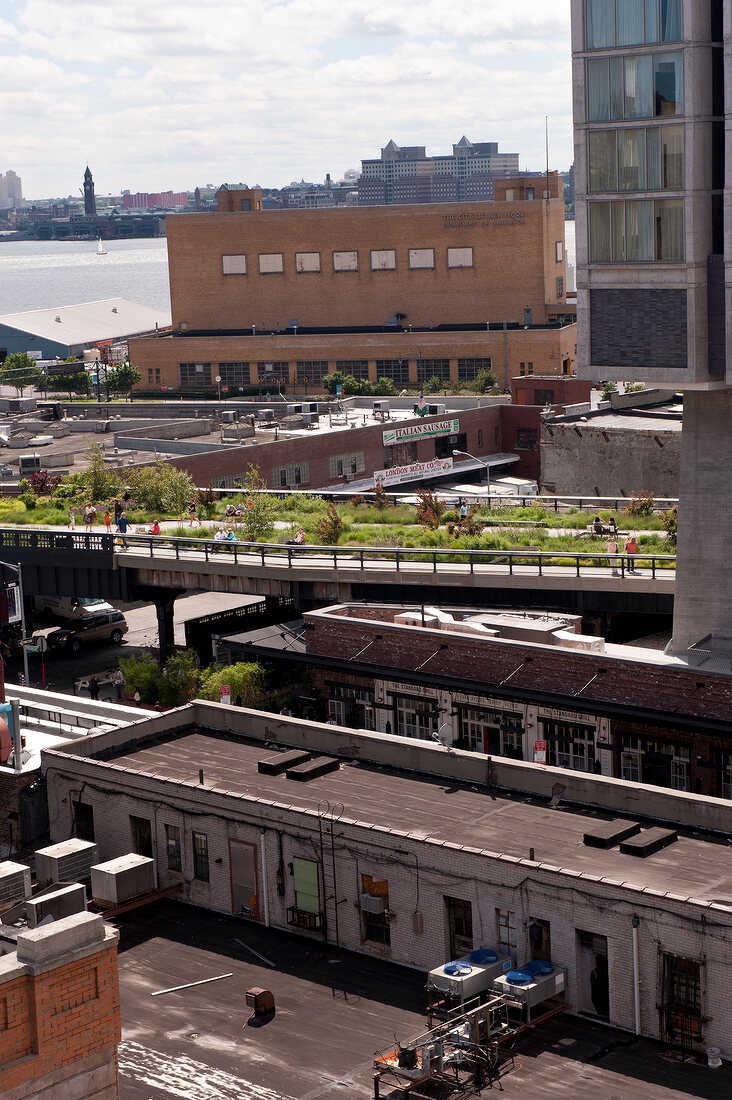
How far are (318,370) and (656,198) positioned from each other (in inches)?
3683

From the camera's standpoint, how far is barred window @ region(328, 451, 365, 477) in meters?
91.8

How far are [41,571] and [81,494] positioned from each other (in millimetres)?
10391

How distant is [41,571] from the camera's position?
62906 mm

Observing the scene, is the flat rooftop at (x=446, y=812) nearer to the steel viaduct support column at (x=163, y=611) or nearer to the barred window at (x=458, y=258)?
the steel viaduct support column at (x=163, y=611)

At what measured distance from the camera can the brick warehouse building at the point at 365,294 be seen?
422ft

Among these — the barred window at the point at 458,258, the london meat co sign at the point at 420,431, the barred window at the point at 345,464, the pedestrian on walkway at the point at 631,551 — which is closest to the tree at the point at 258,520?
the pedestrian on walkway at the point at 631,551

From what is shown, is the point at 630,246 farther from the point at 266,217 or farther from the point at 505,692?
the point at 266,217

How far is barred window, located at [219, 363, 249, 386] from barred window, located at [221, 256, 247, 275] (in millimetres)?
11481

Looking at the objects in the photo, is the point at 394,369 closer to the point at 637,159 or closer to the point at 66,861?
the point at 637,159

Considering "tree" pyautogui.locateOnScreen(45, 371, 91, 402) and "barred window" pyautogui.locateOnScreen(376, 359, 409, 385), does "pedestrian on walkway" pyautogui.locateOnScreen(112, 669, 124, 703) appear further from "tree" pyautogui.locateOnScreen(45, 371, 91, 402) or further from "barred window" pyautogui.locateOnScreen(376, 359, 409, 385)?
"tree" pyautogui.locateOnScreen(45, 371, 91, 402)

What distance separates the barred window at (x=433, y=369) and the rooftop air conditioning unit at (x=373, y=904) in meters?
99.8

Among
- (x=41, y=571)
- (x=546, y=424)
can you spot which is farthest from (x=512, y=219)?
(x=41, y=571)

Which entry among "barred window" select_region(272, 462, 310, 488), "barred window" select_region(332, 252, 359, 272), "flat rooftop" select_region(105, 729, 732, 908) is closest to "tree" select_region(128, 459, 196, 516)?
"barred window" select_region(272, 462, 310, 488)

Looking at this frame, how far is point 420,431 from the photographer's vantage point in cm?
9719
